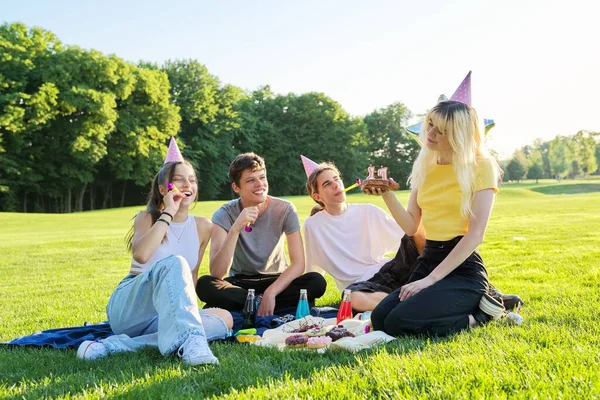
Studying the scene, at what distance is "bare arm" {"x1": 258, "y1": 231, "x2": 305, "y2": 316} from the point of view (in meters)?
4.98

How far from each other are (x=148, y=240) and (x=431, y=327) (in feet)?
6.87

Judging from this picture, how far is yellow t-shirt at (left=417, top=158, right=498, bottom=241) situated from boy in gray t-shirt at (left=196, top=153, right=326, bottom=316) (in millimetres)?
1405

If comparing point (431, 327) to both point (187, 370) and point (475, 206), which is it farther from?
point (187, 370)

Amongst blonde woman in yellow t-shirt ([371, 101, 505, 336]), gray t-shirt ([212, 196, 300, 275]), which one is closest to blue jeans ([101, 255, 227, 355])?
gray t-shirt ([212, 196, 300, 275])

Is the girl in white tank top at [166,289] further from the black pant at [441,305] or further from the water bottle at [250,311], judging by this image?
the black pant at [441,305]

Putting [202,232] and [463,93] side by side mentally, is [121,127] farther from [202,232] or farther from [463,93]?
[463,93]

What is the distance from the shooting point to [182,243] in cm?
449

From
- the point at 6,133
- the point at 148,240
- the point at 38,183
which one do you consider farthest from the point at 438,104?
the point at 38,183

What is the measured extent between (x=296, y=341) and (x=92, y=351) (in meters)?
1.36

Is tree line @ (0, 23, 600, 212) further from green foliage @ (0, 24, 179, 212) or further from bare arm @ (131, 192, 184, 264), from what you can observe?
bare arm @ (131, 192, 184, 264)

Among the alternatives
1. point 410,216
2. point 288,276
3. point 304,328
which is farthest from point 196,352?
point 410,216

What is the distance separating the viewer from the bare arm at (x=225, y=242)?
477 cm

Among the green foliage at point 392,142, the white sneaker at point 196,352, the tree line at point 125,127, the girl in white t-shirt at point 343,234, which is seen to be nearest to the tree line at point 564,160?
the green foliage at point 392,142

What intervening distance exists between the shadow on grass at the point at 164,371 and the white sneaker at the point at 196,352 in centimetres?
4
